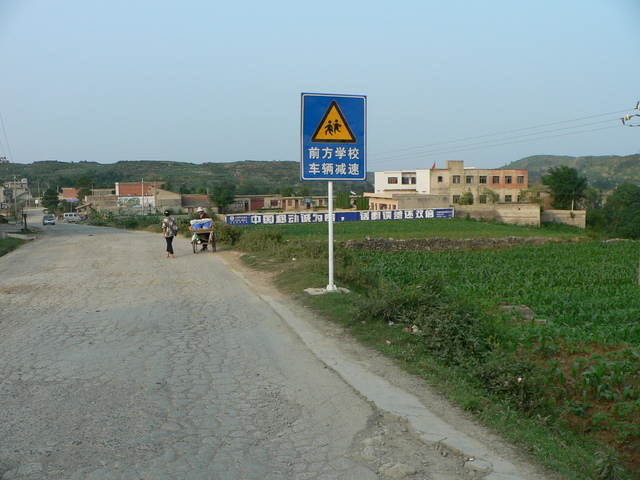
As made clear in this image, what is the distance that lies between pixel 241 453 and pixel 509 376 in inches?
115

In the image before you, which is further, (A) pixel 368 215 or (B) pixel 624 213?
(B) pixel 624 213

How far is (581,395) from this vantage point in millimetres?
6727

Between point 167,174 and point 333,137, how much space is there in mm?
165201

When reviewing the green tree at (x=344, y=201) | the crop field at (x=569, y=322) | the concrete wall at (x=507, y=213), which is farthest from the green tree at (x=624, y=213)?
the crop field at (x=569, y=322)

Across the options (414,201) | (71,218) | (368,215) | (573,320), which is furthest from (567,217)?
(573,320)

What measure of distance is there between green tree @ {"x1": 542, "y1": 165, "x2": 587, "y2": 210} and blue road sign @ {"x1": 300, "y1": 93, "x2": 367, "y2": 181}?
7510 cm

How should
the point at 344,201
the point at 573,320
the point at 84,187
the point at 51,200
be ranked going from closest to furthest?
the point at 573,320 < the point at 344,201 < the point at 51,200 < the point at 84,187

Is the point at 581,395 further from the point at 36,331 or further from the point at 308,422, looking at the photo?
the point at 36,331

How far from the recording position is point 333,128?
1042 cm

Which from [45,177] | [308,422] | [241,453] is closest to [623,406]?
[308,422]

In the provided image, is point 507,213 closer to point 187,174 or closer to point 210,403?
point 210,403

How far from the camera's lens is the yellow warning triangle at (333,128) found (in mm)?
10336

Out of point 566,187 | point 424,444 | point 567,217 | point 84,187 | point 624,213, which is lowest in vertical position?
point 567,217

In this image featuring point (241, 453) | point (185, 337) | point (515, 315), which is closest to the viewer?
point (241, 453)
